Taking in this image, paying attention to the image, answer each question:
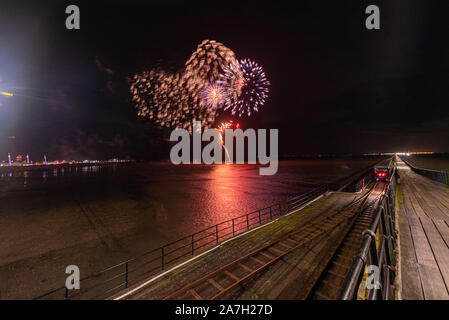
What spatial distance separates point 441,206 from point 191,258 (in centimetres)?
1574

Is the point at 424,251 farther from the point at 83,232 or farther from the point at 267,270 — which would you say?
the point at 83,232

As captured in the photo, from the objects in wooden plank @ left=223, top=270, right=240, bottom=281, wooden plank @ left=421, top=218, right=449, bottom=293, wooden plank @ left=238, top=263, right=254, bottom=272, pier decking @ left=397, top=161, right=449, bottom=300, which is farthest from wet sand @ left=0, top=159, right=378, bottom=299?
wooden plank @ left=421, top=218, right=449, bottom=293

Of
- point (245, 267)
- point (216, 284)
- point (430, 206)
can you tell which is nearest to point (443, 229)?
point (430, 206)

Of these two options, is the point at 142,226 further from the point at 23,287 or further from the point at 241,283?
the point at 241,283

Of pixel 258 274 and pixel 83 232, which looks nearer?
pixel 258 274

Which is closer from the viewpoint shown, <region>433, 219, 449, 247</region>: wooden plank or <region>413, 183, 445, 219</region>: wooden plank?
<region>433, 219, 449, 247</region>: wooden plank

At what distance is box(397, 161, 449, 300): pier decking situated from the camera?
4.91 meters

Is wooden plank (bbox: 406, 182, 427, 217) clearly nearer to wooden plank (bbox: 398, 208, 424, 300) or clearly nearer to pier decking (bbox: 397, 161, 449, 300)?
pier decking (bbox: 397, 161, 449, 300)

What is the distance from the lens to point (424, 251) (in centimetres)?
646

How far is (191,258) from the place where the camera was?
9156 mm

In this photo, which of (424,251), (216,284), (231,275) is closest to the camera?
(424,251)

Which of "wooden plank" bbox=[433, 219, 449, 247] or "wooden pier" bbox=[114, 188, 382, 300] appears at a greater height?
"wooden plank" bbox=[433, 219, 449, 247]

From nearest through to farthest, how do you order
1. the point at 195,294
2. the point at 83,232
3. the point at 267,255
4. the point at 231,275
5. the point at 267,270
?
the point at 195,294 → the point at 231,275 → the point at 267,270 → the point at 267,255 → the point at 83,232

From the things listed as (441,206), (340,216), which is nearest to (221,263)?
(340,216)
